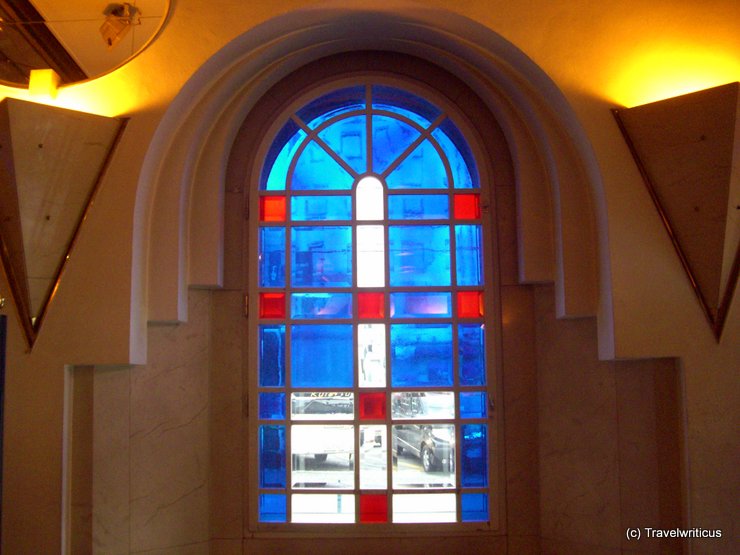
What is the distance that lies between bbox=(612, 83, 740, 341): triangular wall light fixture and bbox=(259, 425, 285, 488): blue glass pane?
2.59 meters

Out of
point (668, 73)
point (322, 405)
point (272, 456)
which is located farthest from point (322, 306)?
point (668, 73)

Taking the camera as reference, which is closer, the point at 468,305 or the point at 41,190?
the point at 41,190

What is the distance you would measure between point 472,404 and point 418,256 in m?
0.99

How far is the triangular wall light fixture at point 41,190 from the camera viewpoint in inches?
162

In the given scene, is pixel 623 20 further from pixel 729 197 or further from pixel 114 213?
pixel 114 213

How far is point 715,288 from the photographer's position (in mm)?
4141

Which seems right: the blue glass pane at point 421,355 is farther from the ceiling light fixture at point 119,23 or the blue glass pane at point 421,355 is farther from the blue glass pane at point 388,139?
the ceiling light fixture at point 119,23

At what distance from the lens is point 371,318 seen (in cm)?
502

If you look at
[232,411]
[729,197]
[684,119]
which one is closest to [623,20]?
[684,119]

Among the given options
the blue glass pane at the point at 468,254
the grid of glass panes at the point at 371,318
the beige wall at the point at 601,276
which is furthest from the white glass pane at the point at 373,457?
the beige wall at the point at 601,276

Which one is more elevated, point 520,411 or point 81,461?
point 520,411

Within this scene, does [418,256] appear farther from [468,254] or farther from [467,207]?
[467,207]

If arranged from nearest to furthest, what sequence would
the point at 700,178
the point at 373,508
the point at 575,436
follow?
the point at 700,178 < the point at 575,436 < the point at 373,508

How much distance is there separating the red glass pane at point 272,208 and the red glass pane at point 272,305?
49cm
